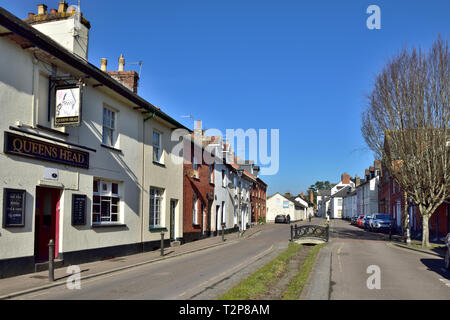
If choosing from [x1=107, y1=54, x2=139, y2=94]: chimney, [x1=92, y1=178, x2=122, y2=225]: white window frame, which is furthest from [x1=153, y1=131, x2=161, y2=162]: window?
[x1=92, y1=178, x2=122, y2=225]: white window frame

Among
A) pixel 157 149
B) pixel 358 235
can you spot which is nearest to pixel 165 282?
pixel 157 149

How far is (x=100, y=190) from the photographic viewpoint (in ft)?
50.4

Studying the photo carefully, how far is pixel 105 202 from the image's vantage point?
1577cm

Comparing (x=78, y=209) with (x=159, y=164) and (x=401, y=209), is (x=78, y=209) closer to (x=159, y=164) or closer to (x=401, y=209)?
(x=159, y=164)

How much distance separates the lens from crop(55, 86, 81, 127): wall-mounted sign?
12.2 meters

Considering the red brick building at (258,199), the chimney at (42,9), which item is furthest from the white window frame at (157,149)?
the red brick building at (258,199)

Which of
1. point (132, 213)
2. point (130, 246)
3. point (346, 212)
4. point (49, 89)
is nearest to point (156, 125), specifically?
point (132, 213)

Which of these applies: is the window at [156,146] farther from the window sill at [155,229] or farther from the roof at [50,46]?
the window sill at [155,229]

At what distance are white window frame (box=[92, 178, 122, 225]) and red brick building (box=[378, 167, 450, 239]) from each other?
19.7 metres

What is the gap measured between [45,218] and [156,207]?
25.2ft

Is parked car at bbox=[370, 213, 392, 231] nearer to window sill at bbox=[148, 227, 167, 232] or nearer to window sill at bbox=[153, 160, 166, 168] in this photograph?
window sill at bbox=[148, 227, 167, 232]

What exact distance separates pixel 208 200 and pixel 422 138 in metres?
14.5

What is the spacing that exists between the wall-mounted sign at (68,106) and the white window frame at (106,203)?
337 centimetres

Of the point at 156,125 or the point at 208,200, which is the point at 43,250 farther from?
the point at 208,200
